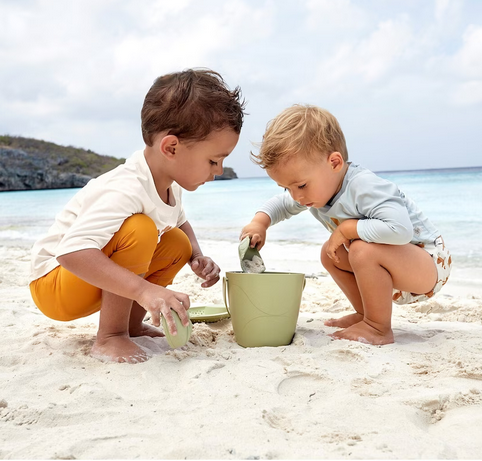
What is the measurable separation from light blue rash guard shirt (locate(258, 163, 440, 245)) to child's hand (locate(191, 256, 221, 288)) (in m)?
0.55

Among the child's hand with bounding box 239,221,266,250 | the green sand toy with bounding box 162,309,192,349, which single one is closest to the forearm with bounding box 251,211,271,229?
the child's hand with bounding box 239,221,266,250

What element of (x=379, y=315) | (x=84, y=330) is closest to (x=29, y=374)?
(x=84, y=330)

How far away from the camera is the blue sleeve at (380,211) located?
1.91m

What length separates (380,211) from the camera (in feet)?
6.36

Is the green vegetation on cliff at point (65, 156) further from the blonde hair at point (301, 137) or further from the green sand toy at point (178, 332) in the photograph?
the green sand toy at point (178, 332)

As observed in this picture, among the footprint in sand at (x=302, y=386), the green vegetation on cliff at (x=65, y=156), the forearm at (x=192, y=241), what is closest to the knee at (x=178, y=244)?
the forearm at (x=192, y=241)

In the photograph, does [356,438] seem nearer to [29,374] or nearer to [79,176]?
[29,374]

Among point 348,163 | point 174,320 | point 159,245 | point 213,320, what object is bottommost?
point 213,320

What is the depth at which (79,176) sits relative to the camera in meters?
27.8

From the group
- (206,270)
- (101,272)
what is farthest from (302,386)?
(206,270)

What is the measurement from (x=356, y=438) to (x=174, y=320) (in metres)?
0.67

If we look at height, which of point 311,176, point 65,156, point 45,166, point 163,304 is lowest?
point 163,304

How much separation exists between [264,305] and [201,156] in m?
0.62

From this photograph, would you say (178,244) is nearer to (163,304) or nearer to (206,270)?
(206,270)
